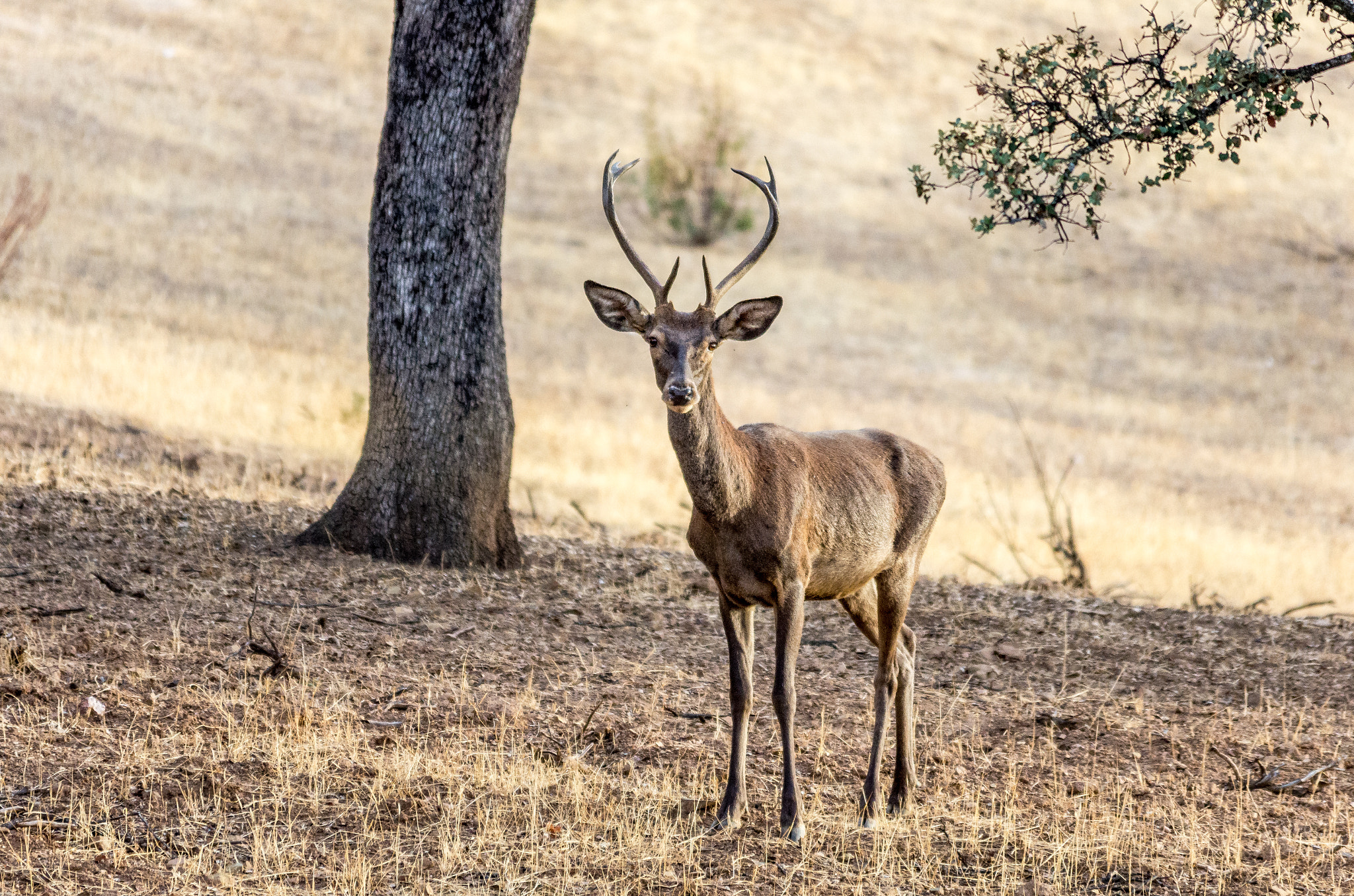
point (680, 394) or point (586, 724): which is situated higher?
point (680, 394)

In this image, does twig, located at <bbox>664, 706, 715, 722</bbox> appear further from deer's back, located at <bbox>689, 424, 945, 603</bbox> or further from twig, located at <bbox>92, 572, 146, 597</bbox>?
twig, located at <bbox>92, 572, 146, 597</bbox>

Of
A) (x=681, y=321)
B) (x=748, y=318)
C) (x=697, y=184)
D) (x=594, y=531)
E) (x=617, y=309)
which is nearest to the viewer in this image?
(x=681, y=321)

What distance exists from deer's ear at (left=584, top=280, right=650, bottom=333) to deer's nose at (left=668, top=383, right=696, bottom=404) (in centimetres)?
59

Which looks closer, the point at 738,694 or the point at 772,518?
the point at 772,518

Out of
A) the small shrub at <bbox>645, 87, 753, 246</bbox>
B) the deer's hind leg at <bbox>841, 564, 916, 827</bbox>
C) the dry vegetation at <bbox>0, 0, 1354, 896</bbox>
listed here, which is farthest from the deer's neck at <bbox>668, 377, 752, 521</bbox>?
the small shrub at <bbox>645, 87, 753, 246</bbox>

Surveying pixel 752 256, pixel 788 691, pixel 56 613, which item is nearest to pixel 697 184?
pixel 56 613

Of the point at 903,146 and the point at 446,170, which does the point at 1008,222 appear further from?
the point at 903,146

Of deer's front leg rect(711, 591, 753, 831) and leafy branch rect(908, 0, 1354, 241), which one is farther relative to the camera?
leafy branch rect(908, 0, 1354, 241)

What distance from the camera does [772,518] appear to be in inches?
249

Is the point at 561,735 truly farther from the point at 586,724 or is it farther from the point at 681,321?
the point at 681,321

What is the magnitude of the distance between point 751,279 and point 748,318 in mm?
Answer: 25989

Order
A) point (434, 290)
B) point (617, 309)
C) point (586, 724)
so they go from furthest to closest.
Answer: point (434, 290)
point (586, 724)
point (617, 309)

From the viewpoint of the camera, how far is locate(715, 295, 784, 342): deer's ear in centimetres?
633

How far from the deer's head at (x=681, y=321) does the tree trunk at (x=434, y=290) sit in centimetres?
325
